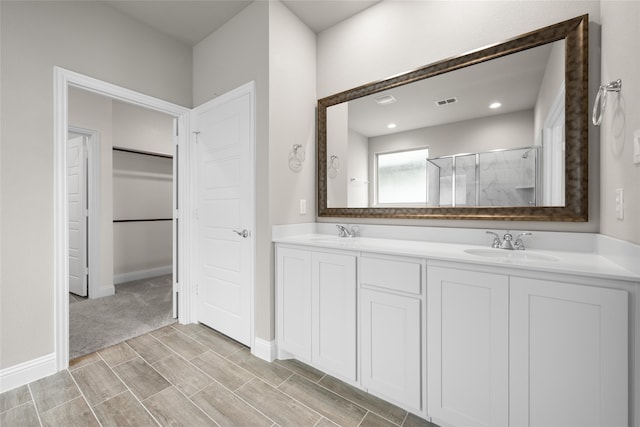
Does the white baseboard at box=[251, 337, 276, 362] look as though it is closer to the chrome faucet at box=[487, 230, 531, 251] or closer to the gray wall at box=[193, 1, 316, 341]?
the gray wall at box=[193, 1, 316, 341]

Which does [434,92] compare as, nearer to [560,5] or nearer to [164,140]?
[560,5]

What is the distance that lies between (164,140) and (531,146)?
474 centimetres

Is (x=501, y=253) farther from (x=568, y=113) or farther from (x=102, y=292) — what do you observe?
(x=102, y=292)

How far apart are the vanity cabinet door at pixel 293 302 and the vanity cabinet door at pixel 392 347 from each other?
428 mm

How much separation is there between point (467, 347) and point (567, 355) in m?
0.35

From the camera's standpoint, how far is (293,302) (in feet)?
6.43

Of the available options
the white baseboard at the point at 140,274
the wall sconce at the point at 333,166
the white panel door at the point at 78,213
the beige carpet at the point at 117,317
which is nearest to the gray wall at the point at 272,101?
the wall sconce at the point at 333,166

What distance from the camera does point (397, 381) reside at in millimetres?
1485

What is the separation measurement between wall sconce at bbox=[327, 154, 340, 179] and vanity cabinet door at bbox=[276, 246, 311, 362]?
80 cm

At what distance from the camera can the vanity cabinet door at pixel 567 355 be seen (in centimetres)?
97

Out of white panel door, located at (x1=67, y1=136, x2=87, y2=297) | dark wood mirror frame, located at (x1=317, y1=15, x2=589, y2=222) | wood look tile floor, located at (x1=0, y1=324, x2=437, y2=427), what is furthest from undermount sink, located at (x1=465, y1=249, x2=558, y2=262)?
white panel door, located at (x1=67, y1=136, x2=87, y2=297)

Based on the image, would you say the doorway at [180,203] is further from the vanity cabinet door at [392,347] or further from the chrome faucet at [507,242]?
the chrome faucet at [507,242]

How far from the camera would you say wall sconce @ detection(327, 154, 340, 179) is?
2381mm

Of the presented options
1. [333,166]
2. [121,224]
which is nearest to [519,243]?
[333,166]
